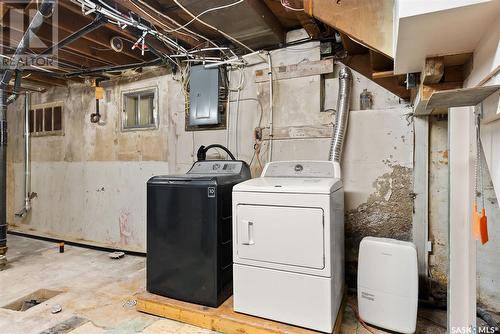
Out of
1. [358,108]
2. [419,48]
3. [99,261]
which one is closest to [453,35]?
[419,48]

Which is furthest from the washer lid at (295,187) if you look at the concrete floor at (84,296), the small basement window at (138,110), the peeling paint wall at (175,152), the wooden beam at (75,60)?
the wooden beam at (75,60)

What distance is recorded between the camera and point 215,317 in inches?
76.3

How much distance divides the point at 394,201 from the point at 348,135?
0.72 meters

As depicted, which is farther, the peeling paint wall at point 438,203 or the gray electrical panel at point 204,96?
the gray electrical panel at point 204,96

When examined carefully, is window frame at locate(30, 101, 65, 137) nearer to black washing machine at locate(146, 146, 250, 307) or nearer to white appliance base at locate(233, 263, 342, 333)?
black washing machine at locate(146, 146, 250, 307)

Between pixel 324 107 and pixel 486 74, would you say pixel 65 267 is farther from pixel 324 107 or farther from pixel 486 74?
pixel 486 74

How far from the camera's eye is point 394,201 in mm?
2438

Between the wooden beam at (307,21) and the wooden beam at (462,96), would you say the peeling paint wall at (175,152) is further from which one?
the wooden beam at (462,96)

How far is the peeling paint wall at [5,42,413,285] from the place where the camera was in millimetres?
2467

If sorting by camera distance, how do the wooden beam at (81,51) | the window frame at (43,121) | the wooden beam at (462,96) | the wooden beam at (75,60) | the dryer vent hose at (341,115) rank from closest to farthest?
the wooden beam at (462,96) → the dryer vent hose at (341,115) → the wooden beam at (81,51) → the wooden beam at (75,60) → the window frame at (43,121)

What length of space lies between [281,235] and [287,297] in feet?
1.35

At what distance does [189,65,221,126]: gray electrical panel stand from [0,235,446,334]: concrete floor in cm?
187

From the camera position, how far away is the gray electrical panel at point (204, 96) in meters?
3.06
